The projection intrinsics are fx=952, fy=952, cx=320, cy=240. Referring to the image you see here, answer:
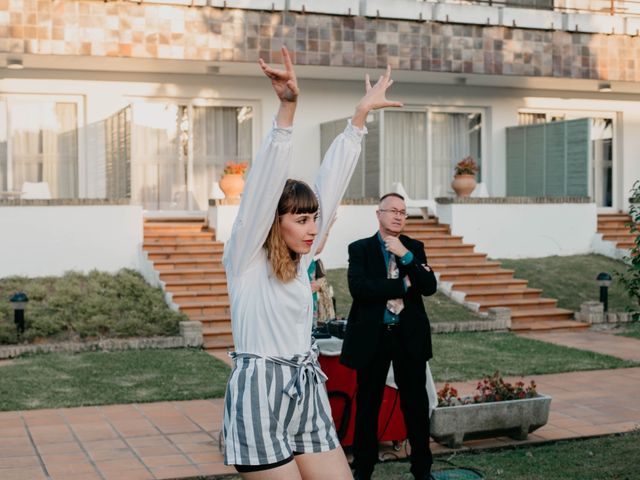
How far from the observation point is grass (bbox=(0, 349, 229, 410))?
29.2 feet

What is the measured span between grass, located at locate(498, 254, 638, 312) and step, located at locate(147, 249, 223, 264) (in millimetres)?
5269

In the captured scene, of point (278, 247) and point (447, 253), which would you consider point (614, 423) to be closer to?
point (278, 247)

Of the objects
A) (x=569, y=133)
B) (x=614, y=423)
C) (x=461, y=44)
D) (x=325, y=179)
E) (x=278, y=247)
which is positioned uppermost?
(x=461, y=44)

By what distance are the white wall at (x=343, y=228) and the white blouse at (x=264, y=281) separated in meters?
12.8

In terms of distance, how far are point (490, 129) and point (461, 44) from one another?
10.7 feet

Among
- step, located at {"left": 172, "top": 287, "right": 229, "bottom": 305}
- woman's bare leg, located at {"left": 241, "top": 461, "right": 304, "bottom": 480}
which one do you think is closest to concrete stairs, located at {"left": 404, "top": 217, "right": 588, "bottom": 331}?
step, located at {"left": 172, "top": 287, "right": 229, "bottom": 305}

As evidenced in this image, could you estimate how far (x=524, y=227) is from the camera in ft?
59.9

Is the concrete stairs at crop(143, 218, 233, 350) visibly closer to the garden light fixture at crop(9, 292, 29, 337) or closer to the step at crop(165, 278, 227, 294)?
the step at crop(165, 278, 227, 294)

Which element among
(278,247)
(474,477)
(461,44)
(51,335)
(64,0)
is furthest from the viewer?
(461,44)

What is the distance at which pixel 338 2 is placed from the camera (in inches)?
680

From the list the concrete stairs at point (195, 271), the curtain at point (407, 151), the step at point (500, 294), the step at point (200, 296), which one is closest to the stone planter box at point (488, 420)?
the concrete stairs at point (195, 271)

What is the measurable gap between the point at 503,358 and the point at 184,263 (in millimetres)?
5785

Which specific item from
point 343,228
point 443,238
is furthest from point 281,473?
point 443,238

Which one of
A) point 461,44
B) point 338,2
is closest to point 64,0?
point 338,2
